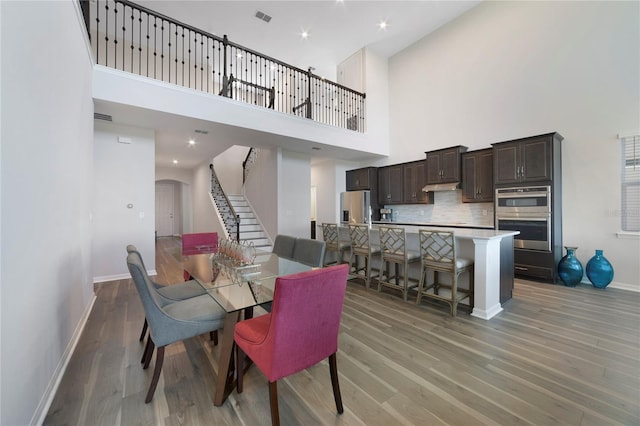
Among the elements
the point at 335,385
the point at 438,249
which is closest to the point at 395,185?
the point at 438,249

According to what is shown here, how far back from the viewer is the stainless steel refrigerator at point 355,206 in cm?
691

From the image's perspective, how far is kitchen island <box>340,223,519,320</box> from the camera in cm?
285

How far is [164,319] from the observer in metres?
1.61

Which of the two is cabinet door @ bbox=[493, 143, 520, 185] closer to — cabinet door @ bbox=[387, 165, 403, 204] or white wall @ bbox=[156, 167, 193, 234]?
cabinet door @ bbox=[387, 165, 403, 204]

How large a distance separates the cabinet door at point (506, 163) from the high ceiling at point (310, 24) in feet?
11.0

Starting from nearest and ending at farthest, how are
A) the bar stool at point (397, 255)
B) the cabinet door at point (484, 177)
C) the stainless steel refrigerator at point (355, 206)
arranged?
the bar stool at point (397, 255)
the cabinet door at point (484, 177)
the stainless steel refrigerator at point (355, 206)

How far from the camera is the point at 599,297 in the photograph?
11.4 feet

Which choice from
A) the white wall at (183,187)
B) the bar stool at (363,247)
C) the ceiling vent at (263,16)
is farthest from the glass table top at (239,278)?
the white wall at (183,187)

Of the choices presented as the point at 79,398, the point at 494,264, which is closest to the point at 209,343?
the point at 79,398

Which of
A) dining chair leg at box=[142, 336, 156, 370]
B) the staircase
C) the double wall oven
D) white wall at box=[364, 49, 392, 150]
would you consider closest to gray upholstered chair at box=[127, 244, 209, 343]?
dining chair leg at box=[142, 336, 156, 370]

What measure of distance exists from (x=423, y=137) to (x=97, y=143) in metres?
6.75

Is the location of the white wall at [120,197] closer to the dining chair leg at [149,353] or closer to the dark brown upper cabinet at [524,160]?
the dining chair leg at [149,353]

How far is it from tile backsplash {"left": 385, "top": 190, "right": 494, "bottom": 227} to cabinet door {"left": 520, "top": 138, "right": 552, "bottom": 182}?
103 cm

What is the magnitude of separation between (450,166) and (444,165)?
0.44ft
